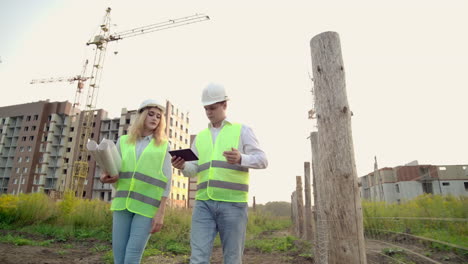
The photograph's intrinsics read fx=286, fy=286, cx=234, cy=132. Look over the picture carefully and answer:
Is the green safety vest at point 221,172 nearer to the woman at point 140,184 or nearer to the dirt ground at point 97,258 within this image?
the woman at point 140,184

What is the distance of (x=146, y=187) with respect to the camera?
2.52 metres

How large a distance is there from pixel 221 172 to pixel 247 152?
11.7 inches

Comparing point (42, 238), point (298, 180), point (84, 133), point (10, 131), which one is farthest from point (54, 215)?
point (10, 131)

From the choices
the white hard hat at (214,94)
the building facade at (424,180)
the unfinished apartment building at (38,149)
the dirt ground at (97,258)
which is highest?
the unfinished apartment building at (38,149)

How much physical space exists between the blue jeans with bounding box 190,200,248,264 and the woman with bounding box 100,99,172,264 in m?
0.41

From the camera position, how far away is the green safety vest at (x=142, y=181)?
7.95ft

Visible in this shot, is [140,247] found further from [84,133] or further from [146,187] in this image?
[84,133]

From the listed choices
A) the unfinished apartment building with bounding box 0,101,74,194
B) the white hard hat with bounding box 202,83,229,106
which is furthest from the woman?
the unfinished apartment building with bounding box 0,101,74,194

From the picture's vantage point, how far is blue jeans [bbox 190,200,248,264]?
2.17 meters

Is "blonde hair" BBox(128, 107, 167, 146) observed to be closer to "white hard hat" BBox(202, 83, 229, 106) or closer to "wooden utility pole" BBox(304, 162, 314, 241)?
"white hard hat" BBox(202, 83, 229, 106)

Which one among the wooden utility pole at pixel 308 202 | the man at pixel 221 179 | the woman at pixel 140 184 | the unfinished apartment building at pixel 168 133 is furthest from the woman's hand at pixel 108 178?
→ the unfinished apartment building at pixel 168 133

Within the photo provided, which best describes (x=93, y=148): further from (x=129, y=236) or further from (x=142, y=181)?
(x=129, y=236)

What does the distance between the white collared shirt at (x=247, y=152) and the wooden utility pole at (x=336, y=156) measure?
55 cm

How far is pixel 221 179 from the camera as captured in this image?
231 centimetres
